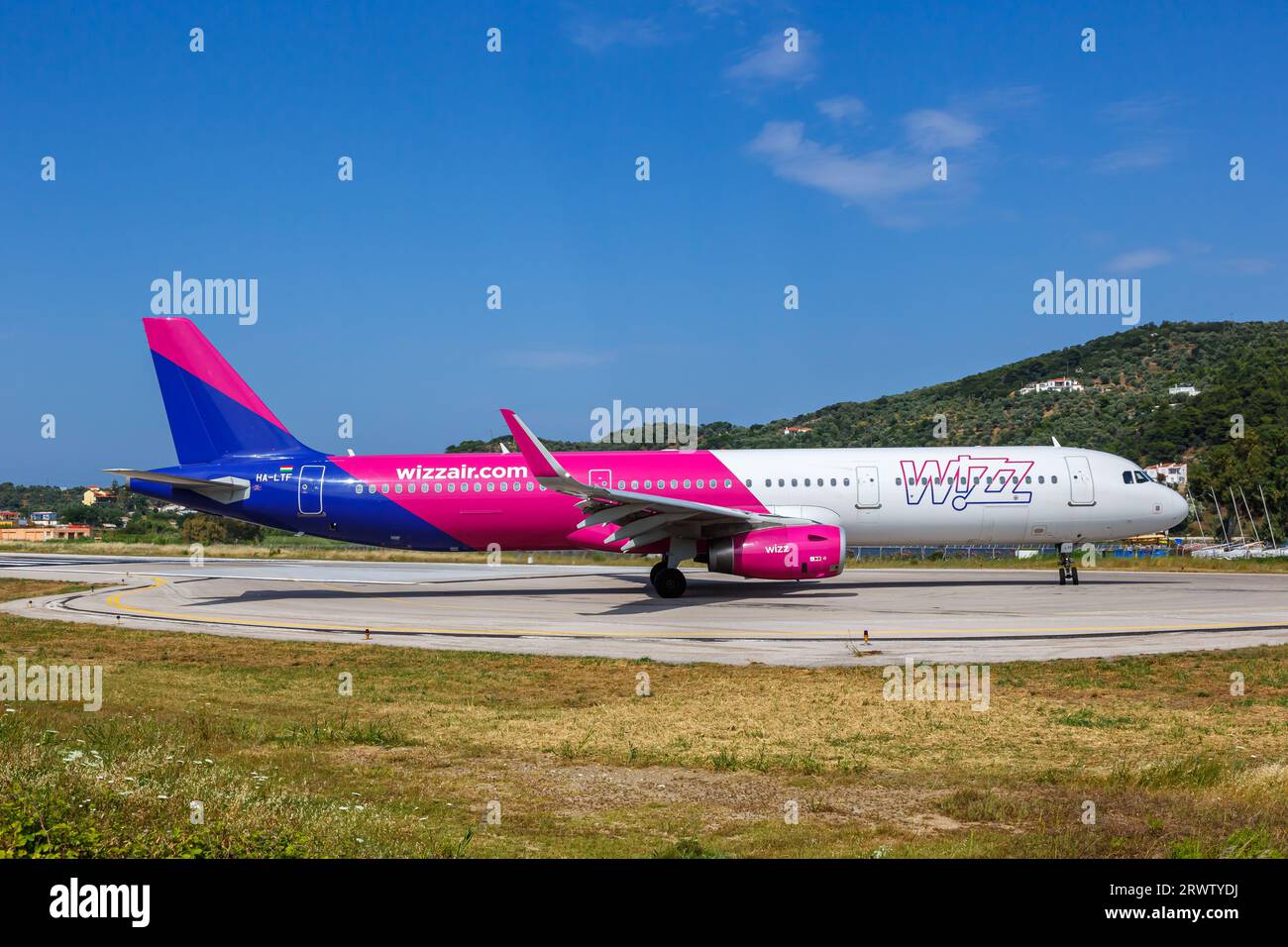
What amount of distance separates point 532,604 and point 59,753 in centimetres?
1936

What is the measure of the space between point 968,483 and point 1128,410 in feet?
296

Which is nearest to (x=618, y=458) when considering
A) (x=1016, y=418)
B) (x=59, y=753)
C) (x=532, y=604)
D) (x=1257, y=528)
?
(x=532, y=604)

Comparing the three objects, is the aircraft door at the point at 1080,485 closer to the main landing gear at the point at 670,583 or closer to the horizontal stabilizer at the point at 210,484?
the main landing gear at the point at 670,583

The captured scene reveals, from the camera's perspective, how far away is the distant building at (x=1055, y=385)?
12850cm

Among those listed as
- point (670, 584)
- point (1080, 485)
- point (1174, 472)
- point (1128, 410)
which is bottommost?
point (670, 584)

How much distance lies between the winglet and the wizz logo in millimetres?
10984

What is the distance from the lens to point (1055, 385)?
13075 centimetres

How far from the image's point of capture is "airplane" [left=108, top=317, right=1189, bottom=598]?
30609mm

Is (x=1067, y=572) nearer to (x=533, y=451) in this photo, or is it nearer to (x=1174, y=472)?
(x=533, y=451)

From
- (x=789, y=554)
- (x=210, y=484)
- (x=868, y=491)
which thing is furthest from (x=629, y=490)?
(x=210, y=484)

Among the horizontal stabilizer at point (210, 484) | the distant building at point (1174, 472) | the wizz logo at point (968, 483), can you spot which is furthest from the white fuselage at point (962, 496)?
the distant building at point (1174, 472)

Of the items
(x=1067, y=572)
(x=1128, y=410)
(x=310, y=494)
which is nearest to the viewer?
(x=310, y=494)

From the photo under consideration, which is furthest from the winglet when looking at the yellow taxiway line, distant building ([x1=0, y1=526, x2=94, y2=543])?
distant building ([x1=0, y1=526, x2=94, y2=543])

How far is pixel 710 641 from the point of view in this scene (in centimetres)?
2147
